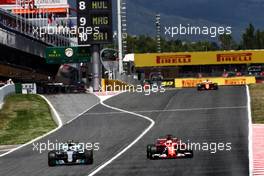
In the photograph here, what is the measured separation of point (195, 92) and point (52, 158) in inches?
1491

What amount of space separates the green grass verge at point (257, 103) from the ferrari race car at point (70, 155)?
15912mm

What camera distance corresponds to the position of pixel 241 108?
47.6m

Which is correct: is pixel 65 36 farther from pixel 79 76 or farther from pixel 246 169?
pixel 246 169

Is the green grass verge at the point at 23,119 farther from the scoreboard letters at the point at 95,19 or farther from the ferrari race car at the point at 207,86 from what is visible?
the ferrari race car at the point at 207,86

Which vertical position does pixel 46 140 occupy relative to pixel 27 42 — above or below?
below

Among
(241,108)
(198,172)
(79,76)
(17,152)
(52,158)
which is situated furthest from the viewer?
(79,76)

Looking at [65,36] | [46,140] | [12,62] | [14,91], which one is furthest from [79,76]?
[46,140]

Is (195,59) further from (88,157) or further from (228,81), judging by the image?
(88,157)

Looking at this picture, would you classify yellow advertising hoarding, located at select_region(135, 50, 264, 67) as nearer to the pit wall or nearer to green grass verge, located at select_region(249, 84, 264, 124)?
the pit wall

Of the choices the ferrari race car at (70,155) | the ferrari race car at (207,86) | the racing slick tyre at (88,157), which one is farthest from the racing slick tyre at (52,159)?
the ferrari race car at (207,86)

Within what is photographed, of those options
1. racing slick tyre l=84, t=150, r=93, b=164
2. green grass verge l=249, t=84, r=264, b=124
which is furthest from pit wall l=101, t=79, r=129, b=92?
racing slick tyre l=84, t=150, r=93, b=164

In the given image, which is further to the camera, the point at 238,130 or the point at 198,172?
the point at 238,130

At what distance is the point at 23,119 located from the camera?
4794cm

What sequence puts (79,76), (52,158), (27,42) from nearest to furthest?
(52,158), (27,42), (79,76)
